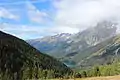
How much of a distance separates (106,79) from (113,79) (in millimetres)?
3911

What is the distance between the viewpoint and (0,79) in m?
167

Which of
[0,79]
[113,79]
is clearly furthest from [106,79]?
[0,79]

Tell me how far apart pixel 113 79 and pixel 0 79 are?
61.9 m

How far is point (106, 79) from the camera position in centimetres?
17112

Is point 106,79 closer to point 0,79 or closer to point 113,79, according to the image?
point 113,79

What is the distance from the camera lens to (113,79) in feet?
557

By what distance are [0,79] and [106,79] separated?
58.3 meters
